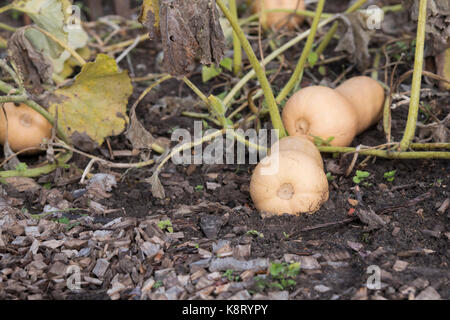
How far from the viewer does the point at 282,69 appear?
364 cm

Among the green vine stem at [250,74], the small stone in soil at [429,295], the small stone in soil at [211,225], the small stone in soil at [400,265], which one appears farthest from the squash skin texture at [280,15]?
the small stone in soil at [429,295]

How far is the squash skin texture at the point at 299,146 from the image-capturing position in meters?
2.56

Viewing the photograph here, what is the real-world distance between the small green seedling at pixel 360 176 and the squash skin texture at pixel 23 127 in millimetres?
1584

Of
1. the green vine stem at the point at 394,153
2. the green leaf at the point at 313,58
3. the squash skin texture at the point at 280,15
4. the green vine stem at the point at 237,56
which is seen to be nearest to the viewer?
the green vine stem at the point at 394,153

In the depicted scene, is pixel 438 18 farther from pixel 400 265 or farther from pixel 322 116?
pixel 400 265

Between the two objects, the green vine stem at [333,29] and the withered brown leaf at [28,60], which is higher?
the green vine stem at [333,29]

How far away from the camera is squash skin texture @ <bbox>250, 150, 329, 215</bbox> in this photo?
2369mm

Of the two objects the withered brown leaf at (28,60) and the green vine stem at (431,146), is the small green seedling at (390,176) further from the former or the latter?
the withered brown leaf at (28,60)

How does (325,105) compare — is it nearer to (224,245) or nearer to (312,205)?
(312,205)

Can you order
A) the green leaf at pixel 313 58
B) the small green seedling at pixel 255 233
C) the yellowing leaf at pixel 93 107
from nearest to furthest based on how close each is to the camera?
1. the small green seedling at pixel 255 233
2. the yellowing leaf at pixel 93 107
3. the green leaf at pixel 313 58

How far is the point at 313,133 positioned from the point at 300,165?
1.55 ft

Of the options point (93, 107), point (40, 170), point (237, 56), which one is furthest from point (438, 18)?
point (40, 170)

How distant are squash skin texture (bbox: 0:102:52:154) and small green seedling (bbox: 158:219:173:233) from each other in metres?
1.04

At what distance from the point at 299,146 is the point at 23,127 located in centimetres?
145
